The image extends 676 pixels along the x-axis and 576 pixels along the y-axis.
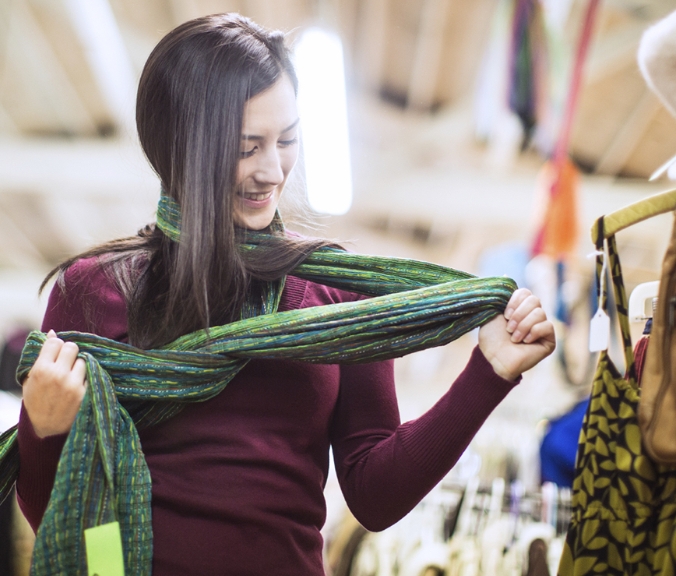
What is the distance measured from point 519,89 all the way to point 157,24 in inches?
70.1

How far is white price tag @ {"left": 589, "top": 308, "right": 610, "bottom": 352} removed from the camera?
1.05 m

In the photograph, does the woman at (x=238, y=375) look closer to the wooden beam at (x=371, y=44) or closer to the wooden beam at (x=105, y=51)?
the wooden beam at (x=105, y=51)

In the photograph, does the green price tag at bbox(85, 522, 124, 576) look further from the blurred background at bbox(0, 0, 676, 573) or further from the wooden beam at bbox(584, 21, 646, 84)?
the wooden beam at bbox(584, 21, 646, 84)

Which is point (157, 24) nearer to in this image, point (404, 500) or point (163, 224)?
point (163, 224)

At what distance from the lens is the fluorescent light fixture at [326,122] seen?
10.4ft

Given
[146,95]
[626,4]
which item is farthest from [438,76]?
[146,95]

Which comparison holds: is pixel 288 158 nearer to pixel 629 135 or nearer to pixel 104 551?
pixel 104 551

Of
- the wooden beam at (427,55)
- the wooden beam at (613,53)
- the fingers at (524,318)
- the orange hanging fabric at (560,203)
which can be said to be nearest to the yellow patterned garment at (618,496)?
the fingers at (524,318)

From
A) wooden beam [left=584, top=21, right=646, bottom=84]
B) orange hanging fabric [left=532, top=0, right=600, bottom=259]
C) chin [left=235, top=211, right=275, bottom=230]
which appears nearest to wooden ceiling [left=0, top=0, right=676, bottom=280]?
wooden beam [left=584, top=21, right=646, bottom=84]

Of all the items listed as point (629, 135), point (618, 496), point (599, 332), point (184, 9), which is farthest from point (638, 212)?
point (629, 135)

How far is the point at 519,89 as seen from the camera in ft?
10.4

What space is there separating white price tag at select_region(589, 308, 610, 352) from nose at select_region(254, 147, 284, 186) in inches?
Result: 20.3

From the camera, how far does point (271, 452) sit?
1032 mm

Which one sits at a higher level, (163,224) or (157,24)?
(157,24)
